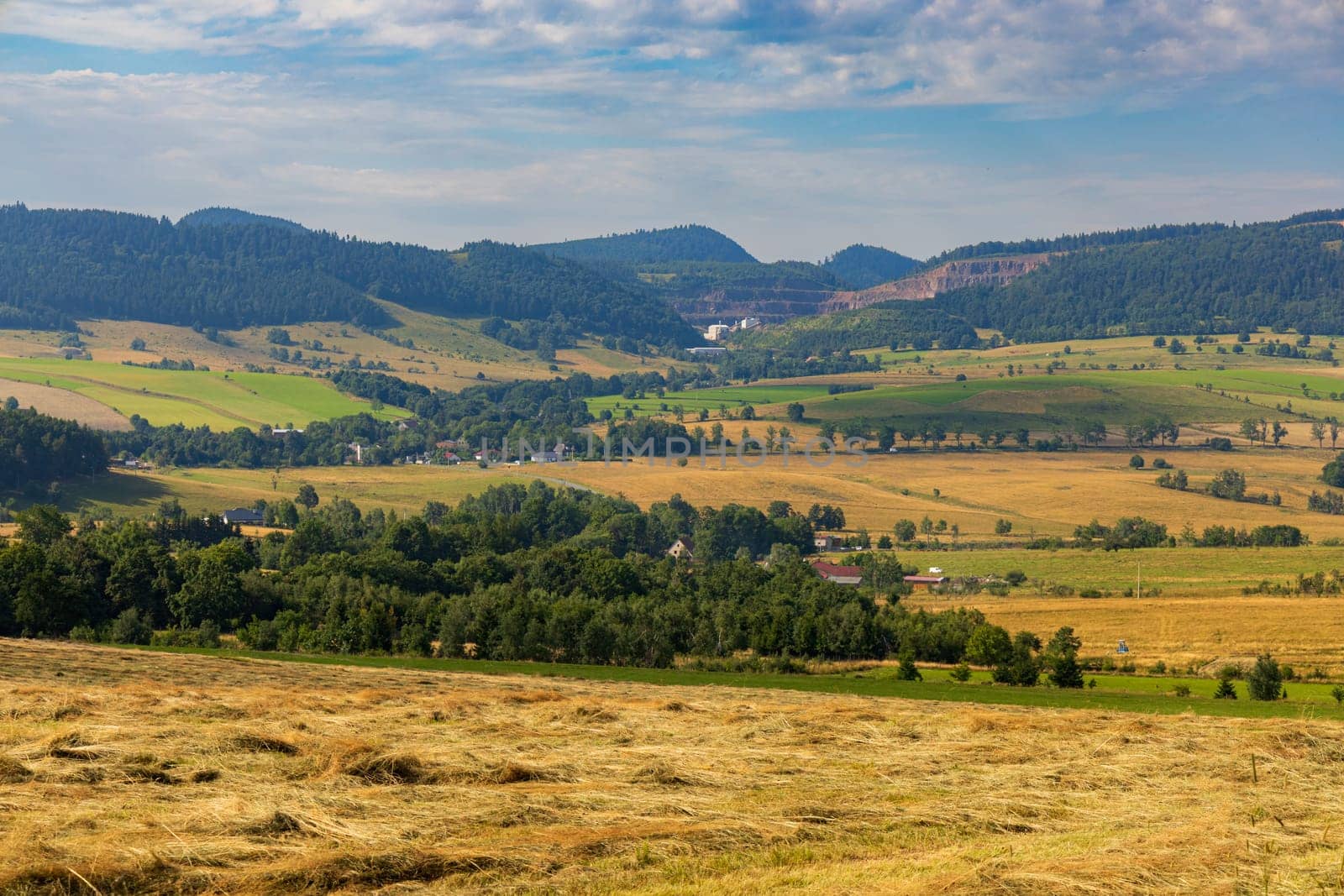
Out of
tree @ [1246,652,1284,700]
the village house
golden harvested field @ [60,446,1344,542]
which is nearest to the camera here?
tree @ [1246,652,1284,700]

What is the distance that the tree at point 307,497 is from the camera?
126062mm

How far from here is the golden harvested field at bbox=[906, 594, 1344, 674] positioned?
60406 mm

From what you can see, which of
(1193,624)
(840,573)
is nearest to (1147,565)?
(840,573)

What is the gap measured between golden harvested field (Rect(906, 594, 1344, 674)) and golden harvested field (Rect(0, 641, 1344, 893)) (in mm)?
38745

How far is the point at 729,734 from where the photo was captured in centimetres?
2281

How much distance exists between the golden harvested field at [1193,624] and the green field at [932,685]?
9246 mm

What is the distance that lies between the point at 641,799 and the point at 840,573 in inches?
3200

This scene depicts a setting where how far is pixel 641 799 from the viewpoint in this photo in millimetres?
15930

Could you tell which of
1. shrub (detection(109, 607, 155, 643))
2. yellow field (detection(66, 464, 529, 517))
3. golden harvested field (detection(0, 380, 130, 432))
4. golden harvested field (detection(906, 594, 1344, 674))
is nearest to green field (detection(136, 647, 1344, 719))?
shrub (detection(109, 607, 155, 643))

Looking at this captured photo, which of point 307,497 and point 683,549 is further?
point 307,497

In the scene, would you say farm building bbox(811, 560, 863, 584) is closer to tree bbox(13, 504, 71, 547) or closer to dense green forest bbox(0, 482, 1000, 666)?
dense green forest bbox(0, 482, 1000, 666)

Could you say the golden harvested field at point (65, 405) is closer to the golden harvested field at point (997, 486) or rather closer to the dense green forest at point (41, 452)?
the dense green forest at point (41, 452)

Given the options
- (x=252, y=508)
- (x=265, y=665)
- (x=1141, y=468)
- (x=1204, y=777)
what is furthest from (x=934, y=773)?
(x=1141, y=468)

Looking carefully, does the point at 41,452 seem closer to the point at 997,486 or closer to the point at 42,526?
the point at 42,526
